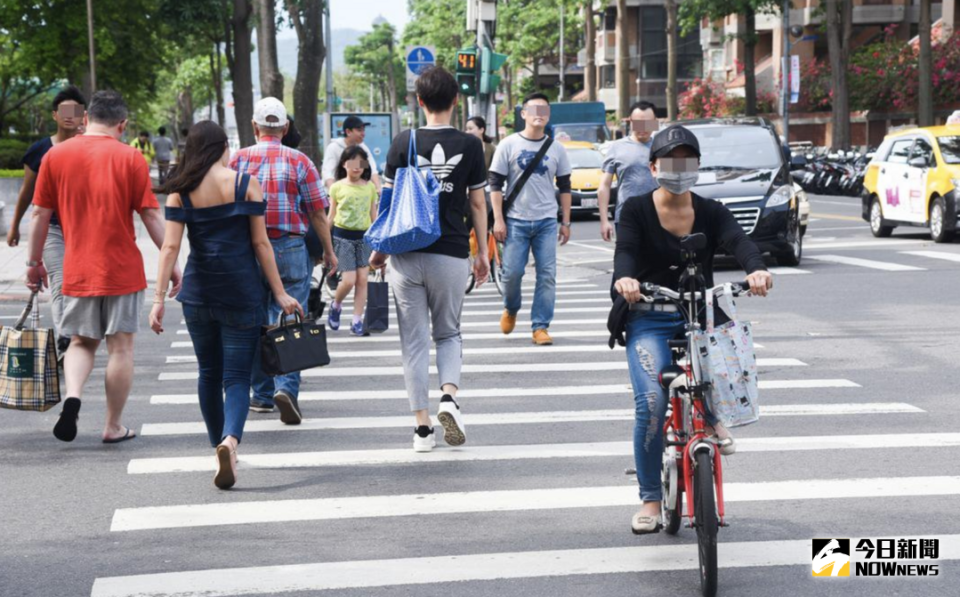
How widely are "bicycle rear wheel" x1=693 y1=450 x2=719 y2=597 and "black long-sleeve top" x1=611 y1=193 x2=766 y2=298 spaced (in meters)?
0.87

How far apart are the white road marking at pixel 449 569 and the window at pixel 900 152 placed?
1679 cm

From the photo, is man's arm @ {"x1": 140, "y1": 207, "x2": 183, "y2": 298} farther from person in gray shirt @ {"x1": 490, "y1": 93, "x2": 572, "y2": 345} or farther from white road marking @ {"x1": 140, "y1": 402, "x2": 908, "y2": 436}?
person in gray shirt @ {"x1": 490, "y1": 93, "x2": 572, "y2": 345}

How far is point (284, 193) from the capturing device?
28.1ft

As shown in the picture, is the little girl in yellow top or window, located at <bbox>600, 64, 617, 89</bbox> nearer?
the little girl in yellow top

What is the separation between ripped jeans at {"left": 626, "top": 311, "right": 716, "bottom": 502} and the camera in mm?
5637

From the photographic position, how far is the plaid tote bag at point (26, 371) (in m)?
8.12

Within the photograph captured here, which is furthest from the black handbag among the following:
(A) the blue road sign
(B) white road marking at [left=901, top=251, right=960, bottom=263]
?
(A) the blue road sign

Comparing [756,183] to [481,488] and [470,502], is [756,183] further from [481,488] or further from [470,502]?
[470,502]

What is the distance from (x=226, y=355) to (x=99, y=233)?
3.78ft

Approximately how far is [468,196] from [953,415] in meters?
3.25

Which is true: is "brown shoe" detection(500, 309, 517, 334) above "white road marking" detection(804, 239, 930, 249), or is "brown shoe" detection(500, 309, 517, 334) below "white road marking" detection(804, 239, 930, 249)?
above

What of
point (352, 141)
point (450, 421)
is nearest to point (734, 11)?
point (352, 141)

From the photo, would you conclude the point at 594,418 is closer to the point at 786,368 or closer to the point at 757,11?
the point at 786,368

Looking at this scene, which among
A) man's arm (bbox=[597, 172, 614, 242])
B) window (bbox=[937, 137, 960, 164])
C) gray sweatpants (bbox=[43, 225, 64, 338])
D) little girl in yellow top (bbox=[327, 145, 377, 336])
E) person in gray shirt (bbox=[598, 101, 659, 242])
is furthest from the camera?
window (bbox=[937, 137, 960, 164])
